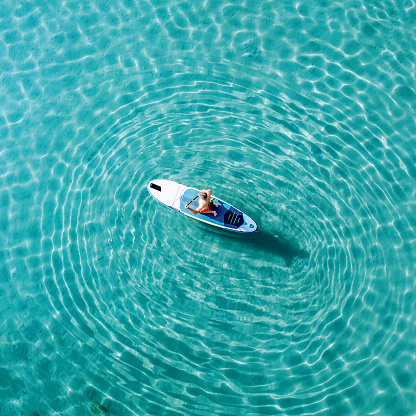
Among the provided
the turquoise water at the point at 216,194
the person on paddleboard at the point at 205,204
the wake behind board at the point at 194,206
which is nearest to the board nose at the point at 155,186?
the wake behind board at the point at 194,206

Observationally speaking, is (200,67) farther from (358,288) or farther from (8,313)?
(8,313)

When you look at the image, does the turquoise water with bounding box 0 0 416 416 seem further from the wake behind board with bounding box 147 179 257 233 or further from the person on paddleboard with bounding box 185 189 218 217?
the person on paddleboard with bounding box 185 189 218 217

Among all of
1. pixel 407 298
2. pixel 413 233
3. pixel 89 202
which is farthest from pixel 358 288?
pixel 89 202

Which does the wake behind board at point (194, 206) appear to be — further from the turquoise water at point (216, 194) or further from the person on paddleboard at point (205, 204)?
the turquoise water at point (216, 194)

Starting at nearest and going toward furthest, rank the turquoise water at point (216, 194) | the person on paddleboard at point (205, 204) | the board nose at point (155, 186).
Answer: the person on paddleboard at point (205, 204), the turquoise water at point (216, 194), the board nose at point (155, 186)

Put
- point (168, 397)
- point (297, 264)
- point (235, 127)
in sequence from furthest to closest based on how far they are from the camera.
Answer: point (235, 127)
point (297, 264)
point (168, 397)

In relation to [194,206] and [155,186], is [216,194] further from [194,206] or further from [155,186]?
[155,186]

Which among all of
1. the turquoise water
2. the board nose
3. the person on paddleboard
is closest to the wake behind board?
the board nose
